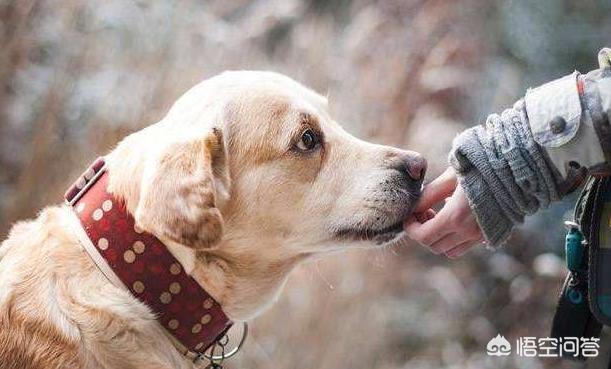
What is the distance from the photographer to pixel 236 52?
99.0 inches

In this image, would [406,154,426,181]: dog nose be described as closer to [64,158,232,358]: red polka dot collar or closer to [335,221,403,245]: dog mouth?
[335,221,403,245]: dog mouth

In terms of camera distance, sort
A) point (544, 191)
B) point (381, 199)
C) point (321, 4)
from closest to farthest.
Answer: point (544, 191) → point (381, 199) → point (321, 4)

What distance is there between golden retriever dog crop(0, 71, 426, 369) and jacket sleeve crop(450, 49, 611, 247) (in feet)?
0.71

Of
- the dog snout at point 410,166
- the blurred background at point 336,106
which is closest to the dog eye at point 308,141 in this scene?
the dog snout at point 410,166

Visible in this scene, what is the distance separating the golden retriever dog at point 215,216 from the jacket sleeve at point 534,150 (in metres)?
0.22

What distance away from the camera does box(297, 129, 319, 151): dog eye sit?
5.13ft

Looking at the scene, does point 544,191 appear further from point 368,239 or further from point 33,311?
point 33,311

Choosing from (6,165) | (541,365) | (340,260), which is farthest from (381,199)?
(6,165)

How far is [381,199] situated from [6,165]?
1549 mm

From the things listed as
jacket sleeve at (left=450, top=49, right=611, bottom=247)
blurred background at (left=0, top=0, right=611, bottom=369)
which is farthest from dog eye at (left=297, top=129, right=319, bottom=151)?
blurred background at (left=0, top=0, right=611, bottom=369)

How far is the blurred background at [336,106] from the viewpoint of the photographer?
2.49 m

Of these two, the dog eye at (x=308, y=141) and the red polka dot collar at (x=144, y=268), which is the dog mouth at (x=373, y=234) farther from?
the red polka dot collar at (x=144, y=268)

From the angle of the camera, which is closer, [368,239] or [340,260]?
[368,239]
